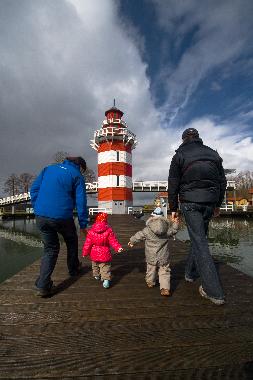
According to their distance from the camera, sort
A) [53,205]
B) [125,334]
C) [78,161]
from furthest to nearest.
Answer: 1. [78,161]
2. [53,205]
3. [125,334]

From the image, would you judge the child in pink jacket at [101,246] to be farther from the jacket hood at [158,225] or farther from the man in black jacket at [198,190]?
the man in black jacket at [198,190]

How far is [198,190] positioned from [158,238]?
920 millimetres

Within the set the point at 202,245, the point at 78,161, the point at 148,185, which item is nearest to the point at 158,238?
the point at 202,245

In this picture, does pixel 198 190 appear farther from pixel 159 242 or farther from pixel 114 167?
pixel 114 167

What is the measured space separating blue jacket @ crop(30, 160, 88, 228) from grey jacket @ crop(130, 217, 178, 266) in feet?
3.09

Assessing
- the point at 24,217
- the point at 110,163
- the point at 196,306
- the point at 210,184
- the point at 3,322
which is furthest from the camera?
the point at 24,217

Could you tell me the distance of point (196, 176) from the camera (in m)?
3.29

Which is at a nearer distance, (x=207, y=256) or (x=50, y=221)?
(x=207, y=256)

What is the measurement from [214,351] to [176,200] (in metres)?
1.79

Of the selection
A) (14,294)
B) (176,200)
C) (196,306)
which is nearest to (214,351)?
(196,306)

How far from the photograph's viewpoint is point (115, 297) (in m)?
3.44

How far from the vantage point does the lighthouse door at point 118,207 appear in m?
27.2

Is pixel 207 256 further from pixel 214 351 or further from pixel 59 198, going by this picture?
pixel 59 198

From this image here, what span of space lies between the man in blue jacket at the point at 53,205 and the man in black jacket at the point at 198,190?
4.26 ft
